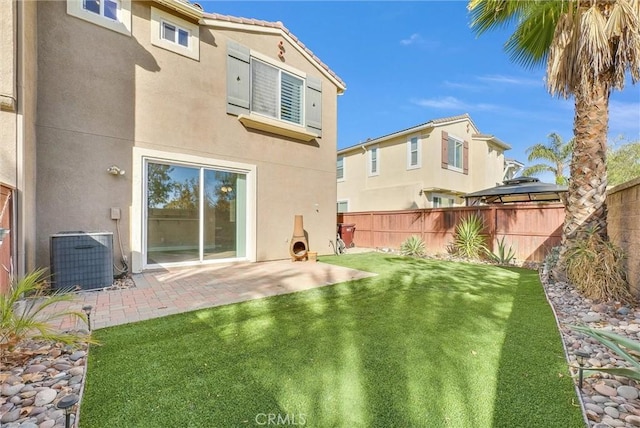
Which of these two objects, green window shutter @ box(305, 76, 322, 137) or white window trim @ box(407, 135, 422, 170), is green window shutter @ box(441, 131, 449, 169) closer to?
white window trim @ box(407, 135, 422, 170)

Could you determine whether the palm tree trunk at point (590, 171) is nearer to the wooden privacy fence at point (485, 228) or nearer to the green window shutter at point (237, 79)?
the wooden privacy fence at point (485, 228)

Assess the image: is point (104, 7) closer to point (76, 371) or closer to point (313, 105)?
point (313, 105)

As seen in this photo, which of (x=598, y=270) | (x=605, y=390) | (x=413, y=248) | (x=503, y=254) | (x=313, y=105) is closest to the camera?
(x=605, y=390)

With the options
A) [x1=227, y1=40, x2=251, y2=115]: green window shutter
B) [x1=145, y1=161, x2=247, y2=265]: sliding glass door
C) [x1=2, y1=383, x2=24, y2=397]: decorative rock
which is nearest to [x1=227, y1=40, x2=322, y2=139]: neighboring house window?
[x1=227, y1=40, x2=251, y2=115]: green window shutter

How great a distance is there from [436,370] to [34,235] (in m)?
7.02

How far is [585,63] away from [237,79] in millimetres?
7914

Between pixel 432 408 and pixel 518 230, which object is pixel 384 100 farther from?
pixel 432 408

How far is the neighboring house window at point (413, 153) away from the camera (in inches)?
620

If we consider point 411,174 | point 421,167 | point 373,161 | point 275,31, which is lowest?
point 411,174

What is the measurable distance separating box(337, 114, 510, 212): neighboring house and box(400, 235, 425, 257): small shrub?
436 cm

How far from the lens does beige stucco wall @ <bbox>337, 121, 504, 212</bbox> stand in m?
15.4

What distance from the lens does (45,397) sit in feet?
7.44

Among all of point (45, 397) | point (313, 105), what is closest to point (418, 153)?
point (313, 105)

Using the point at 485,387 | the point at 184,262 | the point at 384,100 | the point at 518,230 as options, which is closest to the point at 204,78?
the point at 184,262
